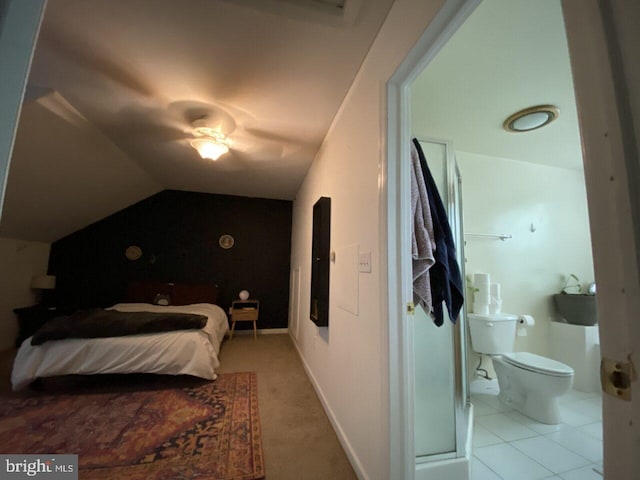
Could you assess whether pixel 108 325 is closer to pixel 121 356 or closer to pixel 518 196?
pixel 121 356

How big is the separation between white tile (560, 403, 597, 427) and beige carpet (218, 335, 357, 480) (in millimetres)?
1810

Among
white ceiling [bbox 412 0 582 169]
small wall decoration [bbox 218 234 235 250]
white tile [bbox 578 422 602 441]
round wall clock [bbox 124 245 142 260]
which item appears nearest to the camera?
white ceiling [bbox 412 0 582 169]

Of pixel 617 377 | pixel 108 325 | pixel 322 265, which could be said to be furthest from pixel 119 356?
pixel 617 377

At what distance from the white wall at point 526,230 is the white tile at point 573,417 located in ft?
1.69

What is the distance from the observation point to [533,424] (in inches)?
71.9

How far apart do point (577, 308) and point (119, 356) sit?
422 cm

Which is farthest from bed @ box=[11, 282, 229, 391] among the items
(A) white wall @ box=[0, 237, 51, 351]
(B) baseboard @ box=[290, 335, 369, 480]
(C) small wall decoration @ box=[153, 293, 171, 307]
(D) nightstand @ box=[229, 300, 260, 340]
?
(A) white wall @ box=[0, 237, 51, 351]

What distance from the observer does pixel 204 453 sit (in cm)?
142

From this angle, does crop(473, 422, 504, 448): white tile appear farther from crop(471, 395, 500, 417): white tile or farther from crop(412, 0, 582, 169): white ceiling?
crop(412, 0, 582, 169): white ceiling

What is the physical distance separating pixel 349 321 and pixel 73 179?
334 cm

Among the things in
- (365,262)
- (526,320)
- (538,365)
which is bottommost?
(538,365)

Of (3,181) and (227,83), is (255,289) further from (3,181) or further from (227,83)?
(3,181)

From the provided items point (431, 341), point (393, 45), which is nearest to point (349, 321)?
point (431, 341)

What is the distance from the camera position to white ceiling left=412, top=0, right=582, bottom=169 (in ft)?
3.89
